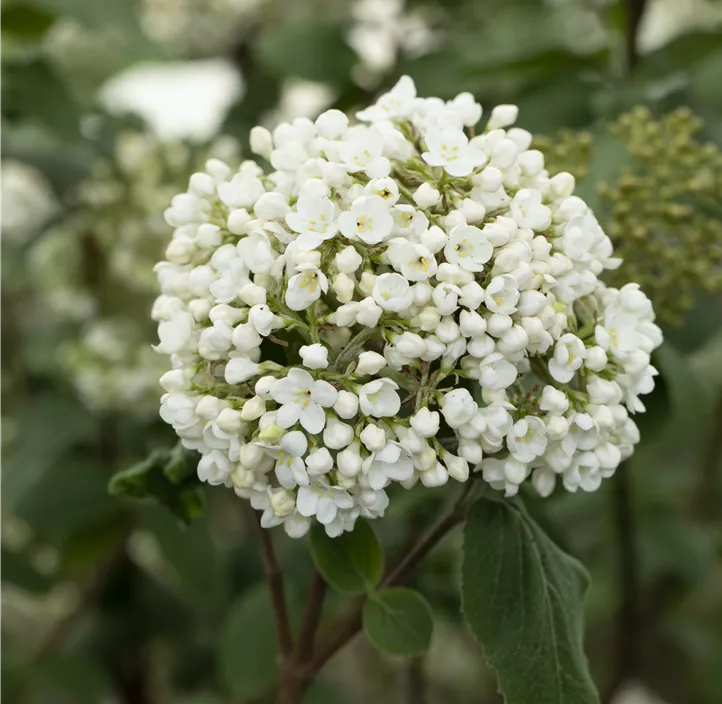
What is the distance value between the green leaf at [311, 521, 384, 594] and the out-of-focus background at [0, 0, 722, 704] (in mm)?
125

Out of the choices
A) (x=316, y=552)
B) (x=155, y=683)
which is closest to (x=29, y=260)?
(x=155, y=683)

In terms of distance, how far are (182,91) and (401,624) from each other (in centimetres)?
142

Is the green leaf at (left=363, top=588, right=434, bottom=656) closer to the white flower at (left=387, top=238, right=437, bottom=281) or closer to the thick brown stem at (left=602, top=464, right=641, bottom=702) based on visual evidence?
the white flower at (left=387, top=238, right=437, bottom=281)

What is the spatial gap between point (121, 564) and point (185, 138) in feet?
2.37

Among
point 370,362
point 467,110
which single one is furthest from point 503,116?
point 370,362

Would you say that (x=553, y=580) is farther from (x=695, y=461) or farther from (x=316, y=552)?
(x=695, y=461)

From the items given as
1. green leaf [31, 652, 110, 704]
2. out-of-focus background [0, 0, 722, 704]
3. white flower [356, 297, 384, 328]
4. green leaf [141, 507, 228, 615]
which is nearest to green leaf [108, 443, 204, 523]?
out-of-focus background [0, 0, 722, 704]

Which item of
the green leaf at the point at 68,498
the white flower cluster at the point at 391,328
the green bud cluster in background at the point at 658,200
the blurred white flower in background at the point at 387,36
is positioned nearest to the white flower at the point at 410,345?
the white flower cluster at the point at 391,328

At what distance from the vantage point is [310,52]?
130 centimetres

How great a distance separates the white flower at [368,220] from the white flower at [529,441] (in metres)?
0.15

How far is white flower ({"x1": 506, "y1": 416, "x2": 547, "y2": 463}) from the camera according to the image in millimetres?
563

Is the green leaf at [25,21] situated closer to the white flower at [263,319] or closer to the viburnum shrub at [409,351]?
the viburnum shrub at [409,351]

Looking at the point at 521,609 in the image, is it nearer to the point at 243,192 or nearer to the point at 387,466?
the point at 387,466

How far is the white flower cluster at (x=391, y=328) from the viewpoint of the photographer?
539 millimetres
